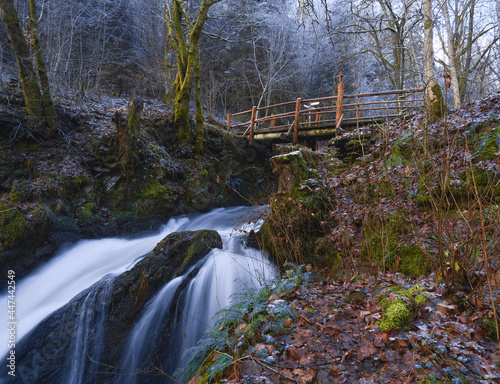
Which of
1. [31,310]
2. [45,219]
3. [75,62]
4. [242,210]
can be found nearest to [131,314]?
[31,310]

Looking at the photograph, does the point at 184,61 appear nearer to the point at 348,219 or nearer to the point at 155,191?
the point at 155,191

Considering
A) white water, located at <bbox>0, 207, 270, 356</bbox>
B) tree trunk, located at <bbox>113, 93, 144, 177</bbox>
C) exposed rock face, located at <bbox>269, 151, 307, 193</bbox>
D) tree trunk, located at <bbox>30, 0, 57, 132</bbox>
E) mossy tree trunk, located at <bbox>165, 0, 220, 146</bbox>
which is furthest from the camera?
mossy tree trunk, located at <bbox>165, 0, 220, 146</bbox>

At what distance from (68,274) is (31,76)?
5355 millimetres

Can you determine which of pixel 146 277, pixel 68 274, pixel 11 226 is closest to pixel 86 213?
pixel 11 226

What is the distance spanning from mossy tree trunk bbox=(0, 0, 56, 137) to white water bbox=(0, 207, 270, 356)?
3.65 meters

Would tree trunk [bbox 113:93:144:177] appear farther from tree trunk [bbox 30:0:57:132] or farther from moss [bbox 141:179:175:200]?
tree trunk [bbox 30:0:57:132]

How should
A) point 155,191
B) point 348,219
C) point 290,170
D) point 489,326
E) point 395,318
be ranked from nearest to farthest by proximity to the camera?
1. point 489,326
2. point 395,318
3. point 348,219
4. point 290,170
5. point 155,191

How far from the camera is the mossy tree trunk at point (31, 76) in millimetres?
6227

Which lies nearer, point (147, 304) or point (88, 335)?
point (88, 335)

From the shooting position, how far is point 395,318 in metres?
2.25

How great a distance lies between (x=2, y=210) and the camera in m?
5.30

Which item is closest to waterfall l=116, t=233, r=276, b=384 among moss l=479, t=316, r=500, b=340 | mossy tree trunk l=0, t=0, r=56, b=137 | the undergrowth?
the undergrowth

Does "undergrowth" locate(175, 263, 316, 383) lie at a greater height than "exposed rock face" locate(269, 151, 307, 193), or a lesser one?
lesser

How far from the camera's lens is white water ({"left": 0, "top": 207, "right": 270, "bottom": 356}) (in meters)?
4.53
